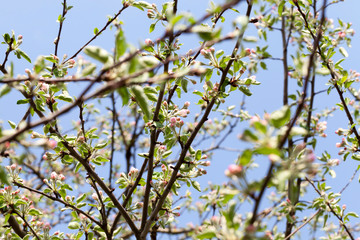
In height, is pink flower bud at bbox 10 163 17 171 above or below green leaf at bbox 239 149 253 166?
above

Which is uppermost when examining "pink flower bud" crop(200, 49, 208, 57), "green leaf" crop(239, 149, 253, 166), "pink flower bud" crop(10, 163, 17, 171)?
"pink flower bud" crop(200, 49, 208, 57)

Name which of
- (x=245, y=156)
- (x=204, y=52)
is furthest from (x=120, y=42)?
(x=204, y=52)

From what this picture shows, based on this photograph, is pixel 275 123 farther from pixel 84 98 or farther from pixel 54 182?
pixel 54 182

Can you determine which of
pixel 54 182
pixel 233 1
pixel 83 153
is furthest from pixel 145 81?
pixel 54 182

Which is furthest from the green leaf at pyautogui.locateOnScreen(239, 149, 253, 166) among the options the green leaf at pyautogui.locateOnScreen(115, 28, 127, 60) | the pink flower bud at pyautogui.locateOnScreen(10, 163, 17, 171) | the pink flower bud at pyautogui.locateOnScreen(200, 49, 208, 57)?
the pink flower bud at pyautogui.locateOnScreen(10, 163, 17, 171)

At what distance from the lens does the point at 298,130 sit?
99 cm

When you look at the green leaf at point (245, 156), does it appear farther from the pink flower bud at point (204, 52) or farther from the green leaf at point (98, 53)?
the pink flower bud at point (204, 52)

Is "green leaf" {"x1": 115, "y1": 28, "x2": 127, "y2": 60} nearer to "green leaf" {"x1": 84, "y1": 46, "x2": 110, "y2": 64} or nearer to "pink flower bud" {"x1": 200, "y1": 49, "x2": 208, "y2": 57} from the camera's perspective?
"green leaf" {"x1": 84, "y1": 46, "x2": 110, "y2": 64}

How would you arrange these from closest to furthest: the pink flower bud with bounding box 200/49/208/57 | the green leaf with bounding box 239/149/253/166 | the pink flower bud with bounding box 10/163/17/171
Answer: the green leaf with bounding box 239/149/253/166
the pink flower bud with bounding box 200/49/208/57
the pink flower bud with bounding box 10/163/17/171

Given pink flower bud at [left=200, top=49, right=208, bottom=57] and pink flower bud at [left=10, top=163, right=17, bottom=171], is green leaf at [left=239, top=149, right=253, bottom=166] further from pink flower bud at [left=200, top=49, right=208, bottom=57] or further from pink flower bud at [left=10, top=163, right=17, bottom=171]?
pink flower bud at [left=10, top=163, right=17, bottom=171]

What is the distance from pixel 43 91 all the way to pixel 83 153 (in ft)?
1.59

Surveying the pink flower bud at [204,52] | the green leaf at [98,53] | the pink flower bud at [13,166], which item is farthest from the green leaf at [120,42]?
the pink flower bud at [13,166]

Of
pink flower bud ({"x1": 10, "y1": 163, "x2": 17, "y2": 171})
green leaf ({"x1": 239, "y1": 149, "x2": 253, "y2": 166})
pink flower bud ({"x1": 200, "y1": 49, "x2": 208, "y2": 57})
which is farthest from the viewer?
A: pink flower bud ({"x1": 10, "y1": 163, "x2": 17, "y2": 171})

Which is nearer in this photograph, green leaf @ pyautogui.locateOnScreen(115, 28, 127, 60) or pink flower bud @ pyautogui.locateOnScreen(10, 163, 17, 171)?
green leaf @ pyautogui.locateOnScreen(115, 28, 127, 60)
